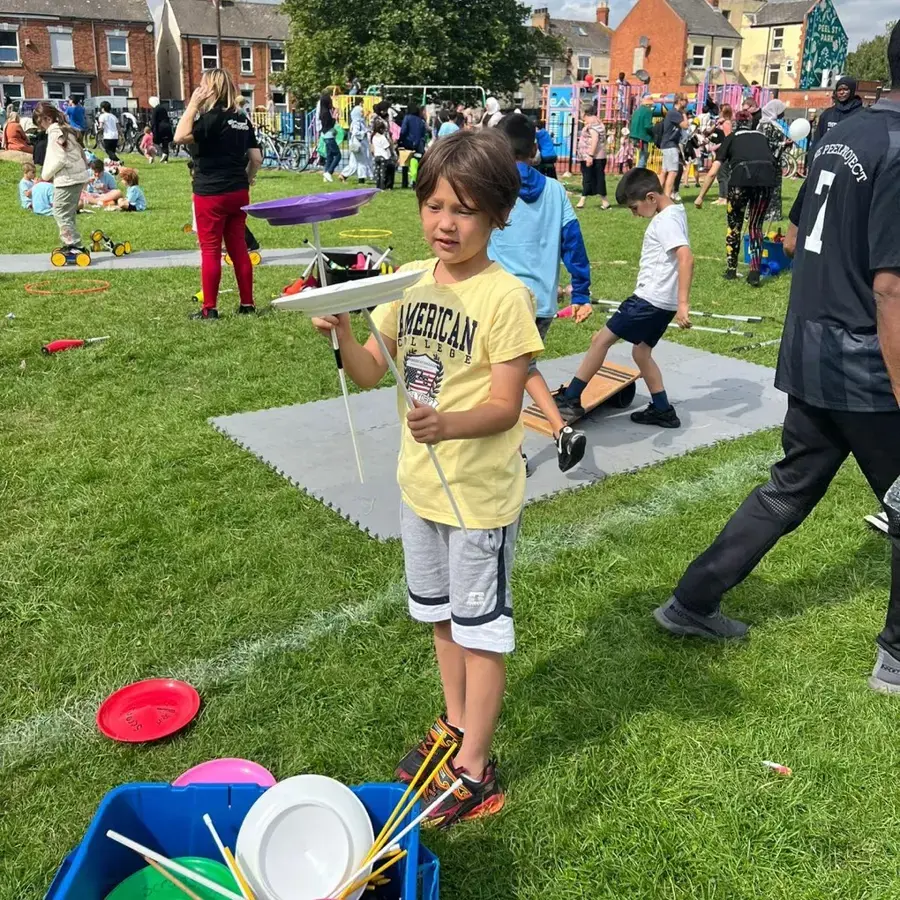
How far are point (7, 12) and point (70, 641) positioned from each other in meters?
Answer: 56.9

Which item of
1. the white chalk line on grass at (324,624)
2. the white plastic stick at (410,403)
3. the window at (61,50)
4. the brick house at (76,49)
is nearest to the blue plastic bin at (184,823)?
the white plastic stick at (410,403)

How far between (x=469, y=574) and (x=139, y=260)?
9.77m

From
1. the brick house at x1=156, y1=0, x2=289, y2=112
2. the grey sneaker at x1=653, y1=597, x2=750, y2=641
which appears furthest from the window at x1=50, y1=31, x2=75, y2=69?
the grey sneaker at x1=653, y1=597, x2=750, y2=641

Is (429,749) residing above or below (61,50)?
below

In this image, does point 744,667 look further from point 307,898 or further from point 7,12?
point 7,12

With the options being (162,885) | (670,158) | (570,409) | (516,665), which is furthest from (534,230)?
(670,158)

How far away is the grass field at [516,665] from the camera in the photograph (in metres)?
2.36

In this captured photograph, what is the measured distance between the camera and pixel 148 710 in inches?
111

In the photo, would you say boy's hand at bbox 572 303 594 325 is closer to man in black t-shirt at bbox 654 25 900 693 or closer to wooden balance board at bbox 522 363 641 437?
wooden balance board at bbox 522 363 641 437

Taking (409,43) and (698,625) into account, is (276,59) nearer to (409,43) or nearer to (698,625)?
(409,43)

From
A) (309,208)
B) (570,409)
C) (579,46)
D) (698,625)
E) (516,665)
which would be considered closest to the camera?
(309,208)

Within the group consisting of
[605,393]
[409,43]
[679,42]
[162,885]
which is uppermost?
[679,42]

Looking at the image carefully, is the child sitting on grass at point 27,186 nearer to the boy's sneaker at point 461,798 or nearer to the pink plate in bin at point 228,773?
the pink plate in bin at point 228,773

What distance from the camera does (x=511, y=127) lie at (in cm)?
443
